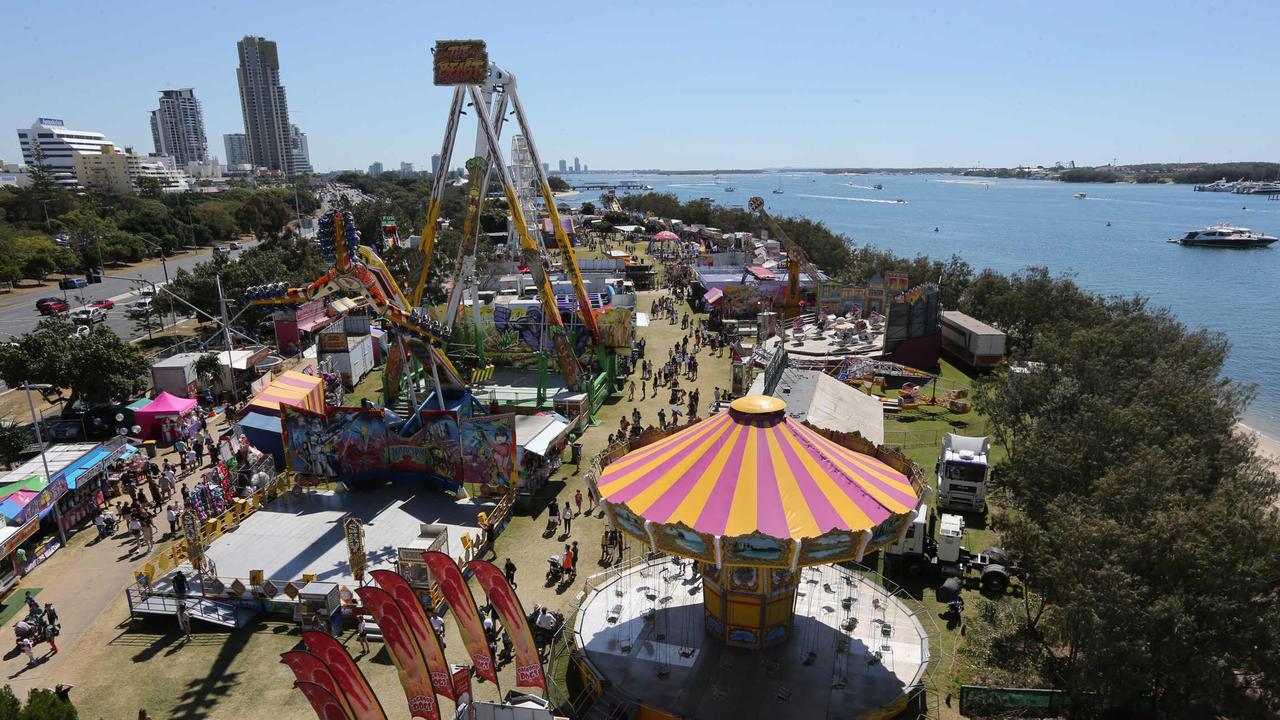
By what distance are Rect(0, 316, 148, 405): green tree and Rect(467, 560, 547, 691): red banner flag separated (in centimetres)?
2471

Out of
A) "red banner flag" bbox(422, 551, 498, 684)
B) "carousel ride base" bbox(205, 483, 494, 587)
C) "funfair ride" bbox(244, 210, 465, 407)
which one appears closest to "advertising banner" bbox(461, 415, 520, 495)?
"carousel ride base" bbox(205, 483, 494, 587)

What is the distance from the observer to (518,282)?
5412 cm

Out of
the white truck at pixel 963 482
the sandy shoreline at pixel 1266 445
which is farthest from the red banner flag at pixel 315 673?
the sandy shoreline at pixel 1266 445

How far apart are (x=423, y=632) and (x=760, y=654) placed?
7.57m

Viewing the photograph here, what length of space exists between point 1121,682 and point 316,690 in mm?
13799

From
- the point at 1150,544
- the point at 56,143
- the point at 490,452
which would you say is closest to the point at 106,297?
the point at 490,452

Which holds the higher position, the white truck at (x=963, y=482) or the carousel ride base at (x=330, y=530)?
the white truck at (x=963, y=482)

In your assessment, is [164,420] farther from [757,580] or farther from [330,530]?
[757,580]

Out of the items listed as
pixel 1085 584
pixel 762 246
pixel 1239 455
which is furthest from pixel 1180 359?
pixel 762 246

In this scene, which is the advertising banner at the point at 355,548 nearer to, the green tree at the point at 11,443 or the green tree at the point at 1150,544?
the green tree at the point at 11,443

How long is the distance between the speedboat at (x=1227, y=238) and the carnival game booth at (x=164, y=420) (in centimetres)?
12966

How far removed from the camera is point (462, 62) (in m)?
32.2

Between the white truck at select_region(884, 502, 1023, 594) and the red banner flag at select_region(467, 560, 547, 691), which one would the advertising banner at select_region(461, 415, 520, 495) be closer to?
the red banner flag at select_region(467, 560, 547, 691)

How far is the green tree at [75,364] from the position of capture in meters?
29.2
